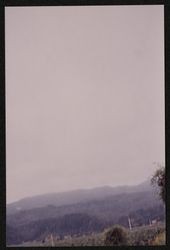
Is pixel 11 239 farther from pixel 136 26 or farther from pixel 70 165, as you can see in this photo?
pixel 136 26

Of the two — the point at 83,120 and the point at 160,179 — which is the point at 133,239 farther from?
the point at 83,120

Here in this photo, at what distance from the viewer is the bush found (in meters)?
2.83

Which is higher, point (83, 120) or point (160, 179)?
point (83, 120)

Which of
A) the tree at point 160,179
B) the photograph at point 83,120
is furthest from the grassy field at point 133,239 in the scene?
the tree at point 160,179

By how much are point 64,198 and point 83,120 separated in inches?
18.7

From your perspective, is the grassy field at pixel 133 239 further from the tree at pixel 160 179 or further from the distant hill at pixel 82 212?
the tree at pixel 160 179

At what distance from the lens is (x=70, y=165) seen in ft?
9.30

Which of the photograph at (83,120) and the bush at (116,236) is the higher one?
the photograph at (83,120)

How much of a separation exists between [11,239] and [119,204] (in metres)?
0.67

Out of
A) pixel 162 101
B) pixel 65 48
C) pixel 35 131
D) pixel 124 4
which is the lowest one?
pixel 35 131

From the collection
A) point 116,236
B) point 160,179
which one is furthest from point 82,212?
point 160,179

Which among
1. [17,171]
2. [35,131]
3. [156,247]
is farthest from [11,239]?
[156,247]

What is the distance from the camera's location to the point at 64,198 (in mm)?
2828

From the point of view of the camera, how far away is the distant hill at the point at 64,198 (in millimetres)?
2812
